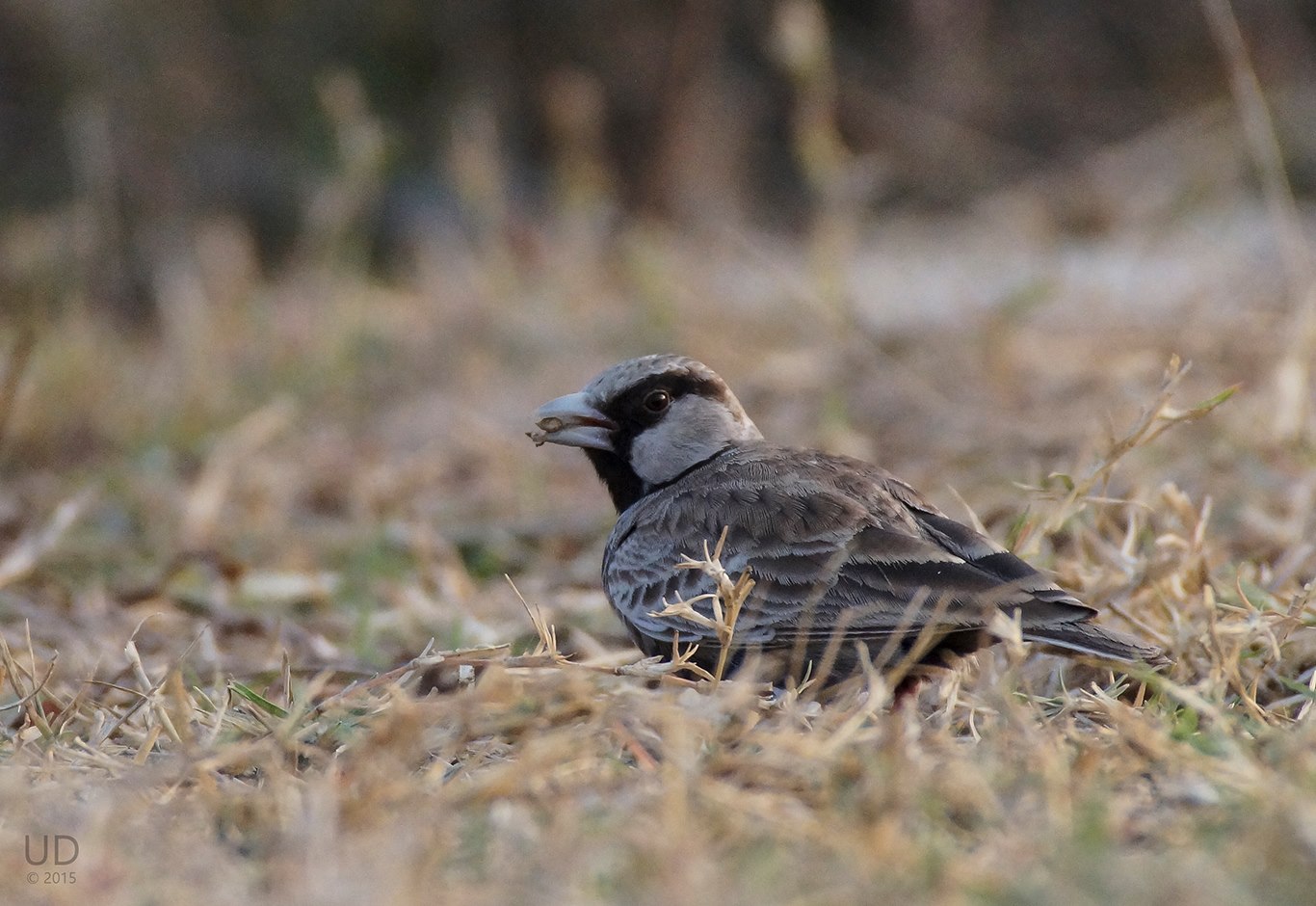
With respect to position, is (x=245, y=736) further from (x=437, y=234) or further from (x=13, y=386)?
(x=437, y=234)

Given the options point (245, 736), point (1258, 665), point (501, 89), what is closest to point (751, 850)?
point (245, 736)

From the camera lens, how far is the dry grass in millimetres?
2408

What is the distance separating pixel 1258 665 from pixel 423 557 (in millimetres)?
2891

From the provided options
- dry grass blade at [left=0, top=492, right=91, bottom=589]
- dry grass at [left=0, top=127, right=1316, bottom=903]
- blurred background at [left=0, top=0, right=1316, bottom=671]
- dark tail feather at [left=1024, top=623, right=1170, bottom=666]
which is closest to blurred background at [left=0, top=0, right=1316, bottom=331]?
blurred background at [left=0, top=0, right=1316, bottom=671]

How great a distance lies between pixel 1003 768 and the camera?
2.72 metres

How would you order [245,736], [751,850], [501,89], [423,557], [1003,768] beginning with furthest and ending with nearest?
[501,89] < [423,557] < [245,736] < [1003,768] < [751,850]

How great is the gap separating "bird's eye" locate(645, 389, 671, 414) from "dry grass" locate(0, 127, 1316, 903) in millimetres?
693

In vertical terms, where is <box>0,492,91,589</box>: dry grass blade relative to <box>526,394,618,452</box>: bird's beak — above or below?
below

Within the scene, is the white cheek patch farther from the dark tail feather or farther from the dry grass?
the dark tail feather

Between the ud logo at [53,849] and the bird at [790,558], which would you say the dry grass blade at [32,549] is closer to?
the bird at [790,558]

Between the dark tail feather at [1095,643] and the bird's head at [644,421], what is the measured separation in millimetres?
1547

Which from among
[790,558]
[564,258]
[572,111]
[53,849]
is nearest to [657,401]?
[790,558]

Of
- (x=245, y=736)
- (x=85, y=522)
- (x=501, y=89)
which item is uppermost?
(x=501, y=89)

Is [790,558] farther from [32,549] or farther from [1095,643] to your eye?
[32,549]
